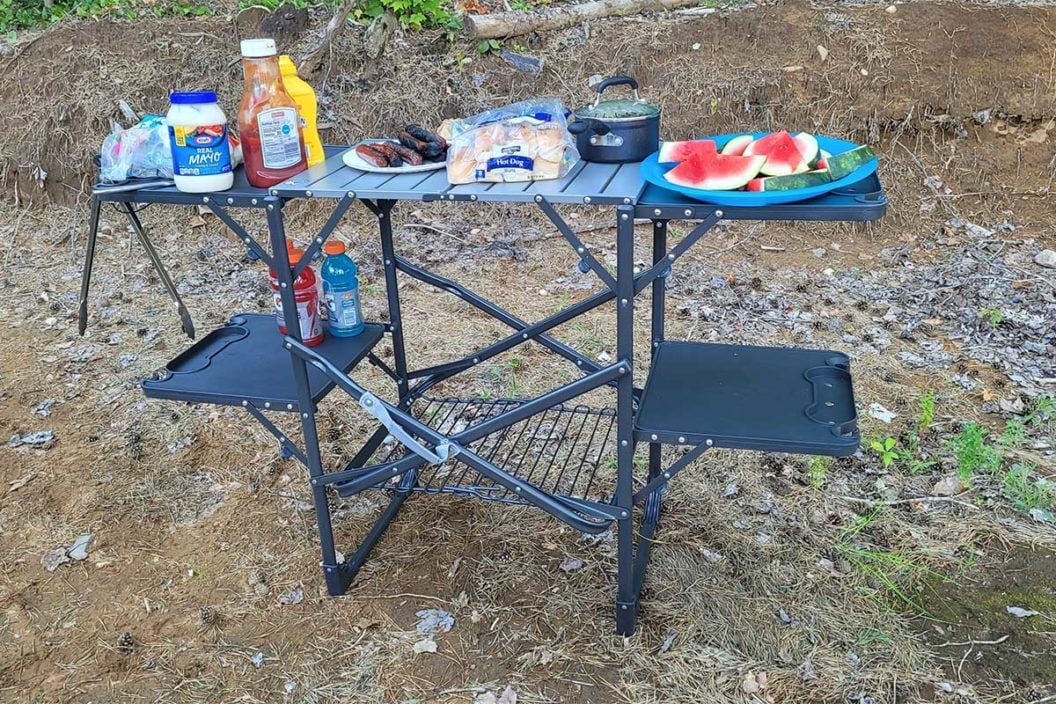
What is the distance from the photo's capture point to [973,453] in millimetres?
3502

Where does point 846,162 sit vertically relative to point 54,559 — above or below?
above

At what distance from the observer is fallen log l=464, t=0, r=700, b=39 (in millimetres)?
6355

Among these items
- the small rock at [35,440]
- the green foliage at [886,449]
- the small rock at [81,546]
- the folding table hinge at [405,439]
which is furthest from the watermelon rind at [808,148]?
the small rock at [35,440]

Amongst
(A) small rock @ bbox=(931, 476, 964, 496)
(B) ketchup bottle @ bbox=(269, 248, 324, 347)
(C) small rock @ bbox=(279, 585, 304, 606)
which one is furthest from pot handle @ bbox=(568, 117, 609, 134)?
(A) small rock @ bbox=(931, 476, 964, 496)

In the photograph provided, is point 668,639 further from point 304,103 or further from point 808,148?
point 304,103

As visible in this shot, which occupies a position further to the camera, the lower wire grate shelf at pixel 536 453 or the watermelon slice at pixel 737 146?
the lower wire grate shelf at pixel 536 453

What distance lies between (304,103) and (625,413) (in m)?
1.40

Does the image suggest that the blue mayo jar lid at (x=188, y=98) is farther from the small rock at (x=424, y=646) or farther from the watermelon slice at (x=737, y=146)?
the small rock at (x=424, y=646)

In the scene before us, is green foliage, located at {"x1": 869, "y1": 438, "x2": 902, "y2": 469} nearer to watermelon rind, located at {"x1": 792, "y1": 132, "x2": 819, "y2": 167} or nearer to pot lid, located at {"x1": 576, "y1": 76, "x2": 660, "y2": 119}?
watermelon rind, located at {"x1": 792, "y1": 132, "x2": 819, "y2": 167}

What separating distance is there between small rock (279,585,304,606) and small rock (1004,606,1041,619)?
94.5 inches

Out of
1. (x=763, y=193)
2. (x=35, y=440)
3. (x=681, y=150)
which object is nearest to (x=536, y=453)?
(x=681, y=150)

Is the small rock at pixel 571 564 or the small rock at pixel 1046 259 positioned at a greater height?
the small rock at pixel 1046 259

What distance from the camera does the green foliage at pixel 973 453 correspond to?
343cm

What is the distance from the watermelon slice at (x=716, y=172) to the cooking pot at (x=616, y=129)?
1.00 feet
